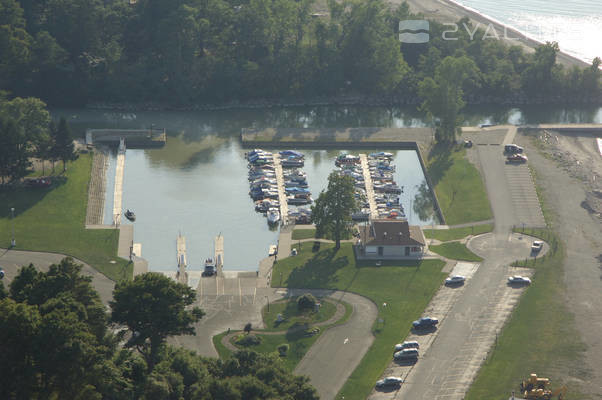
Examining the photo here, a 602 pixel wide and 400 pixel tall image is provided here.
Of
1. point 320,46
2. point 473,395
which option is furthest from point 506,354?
point 320,46

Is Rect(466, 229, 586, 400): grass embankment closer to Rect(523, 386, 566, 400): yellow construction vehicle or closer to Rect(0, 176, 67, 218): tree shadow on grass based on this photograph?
Rect(523, 386, 566, 400): yellow construction vehicle

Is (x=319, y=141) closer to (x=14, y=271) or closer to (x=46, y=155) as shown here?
(x=46, y=155)

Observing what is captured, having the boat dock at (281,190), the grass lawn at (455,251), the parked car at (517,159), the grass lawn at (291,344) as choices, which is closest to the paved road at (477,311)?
the grass lawn at (455,251)

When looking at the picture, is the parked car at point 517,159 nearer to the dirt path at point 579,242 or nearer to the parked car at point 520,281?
the dirt path at point 579,242

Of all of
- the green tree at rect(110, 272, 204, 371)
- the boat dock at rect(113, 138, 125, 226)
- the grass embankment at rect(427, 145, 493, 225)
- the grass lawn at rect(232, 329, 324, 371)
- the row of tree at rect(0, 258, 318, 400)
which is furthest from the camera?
the boat dock at rect(113, 138, 125, 226)

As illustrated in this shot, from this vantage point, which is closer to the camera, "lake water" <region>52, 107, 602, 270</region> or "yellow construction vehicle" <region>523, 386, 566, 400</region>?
"yellow construction vehicle" <region>523, 386, 566, 400</region>

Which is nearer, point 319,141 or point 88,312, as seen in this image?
point 88,312

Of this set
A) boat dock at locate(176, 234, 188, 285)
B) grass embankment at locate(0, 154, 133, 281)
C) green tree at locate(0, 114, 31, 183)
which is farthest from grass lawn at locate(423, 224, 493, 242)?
green tree at locate(0, 114, 31, 183)

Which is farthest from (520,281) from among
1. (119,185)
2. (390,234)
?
(119,185)
